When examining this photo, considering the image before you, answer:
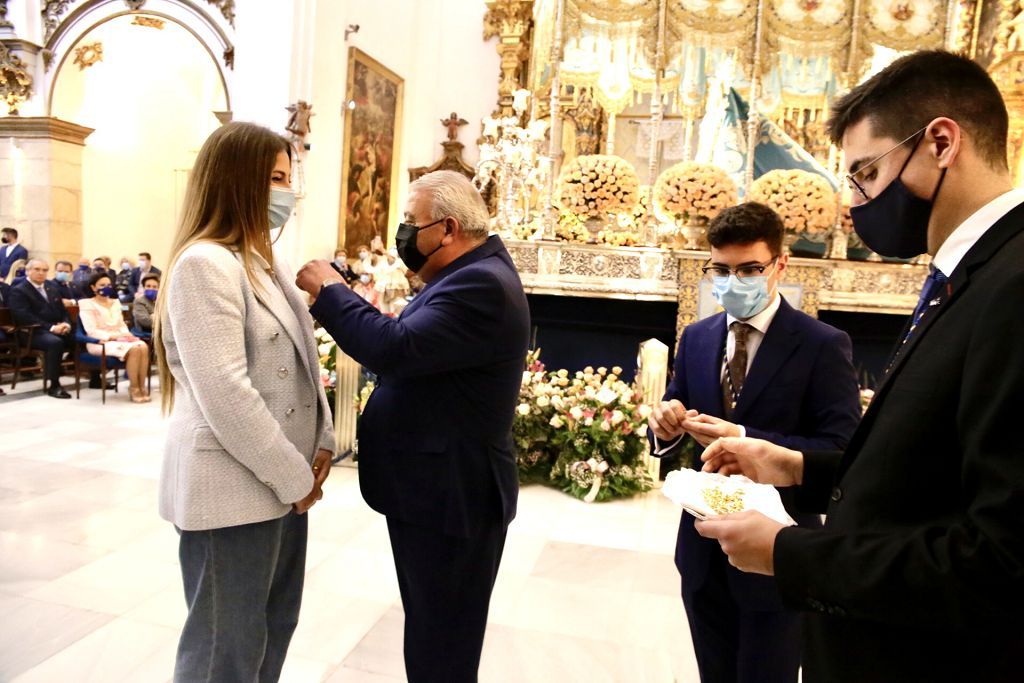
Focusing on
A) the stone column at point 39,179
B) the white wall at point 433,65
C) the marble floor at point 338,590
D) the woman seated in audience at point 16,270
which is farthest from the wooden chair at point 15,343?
the white wall at point 433,65

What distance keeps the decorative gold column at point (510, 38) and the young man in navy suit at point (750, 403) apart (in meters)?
11.2

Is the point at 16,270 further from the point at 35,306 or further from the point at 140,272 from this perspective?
the point at 35,306

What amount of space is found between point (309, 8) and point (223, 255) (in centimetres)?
1022

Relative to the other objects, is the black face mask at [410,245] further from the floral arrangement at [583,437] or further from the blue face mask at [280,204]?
the floral arrangement at [583,437]

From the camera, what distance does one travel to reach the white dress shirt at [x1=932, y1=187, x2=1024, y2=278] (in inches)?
40.1

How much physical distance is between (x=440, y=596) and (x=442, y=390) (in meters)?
0.57

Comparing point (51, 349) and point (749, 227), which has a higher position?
point (749, 227)

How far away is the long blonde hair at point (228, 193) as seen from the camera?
176 centimetres

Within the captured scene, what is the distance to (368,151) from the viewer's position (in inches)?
490

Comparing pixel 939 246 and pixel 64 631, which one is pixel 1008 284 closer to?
pixel 939 246

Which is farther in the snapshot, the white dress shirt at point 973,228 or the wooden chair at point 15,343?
the wooden chair at point 15,343

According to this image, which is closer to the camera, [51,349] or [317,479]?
[317,479]

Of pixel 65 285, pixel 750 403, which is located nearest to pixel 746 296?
pixel 750 403

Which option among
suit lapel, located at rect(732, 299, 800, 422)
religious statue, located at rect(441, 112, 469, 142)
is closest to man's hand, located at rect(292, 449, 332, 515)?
suit lapel, located at rect(732, 299, 800, 422)
